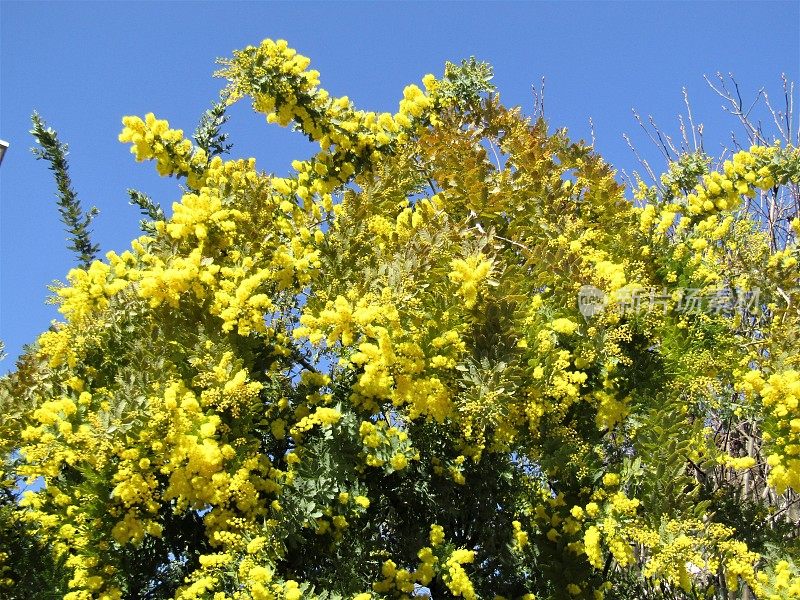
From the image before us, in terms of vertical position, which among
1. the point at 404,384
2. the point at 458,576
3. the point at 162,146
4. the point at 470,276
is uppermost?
the point at 162,146

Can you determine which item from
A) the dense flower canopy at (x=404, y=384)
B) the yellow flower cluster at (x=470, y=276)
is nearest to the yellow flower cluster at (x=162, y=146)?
the dense flower canopy at (x=404, y=384)

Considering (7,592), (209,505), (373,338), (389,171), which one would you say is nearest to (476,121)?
(389,171)

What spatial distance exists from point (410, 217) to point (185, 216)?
1.57 meters

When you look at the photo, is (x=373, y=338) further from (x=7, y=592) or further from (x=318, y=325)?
(x=7, y=592)

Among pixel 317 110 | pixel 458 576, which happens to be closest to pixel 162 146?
pixel 317 110

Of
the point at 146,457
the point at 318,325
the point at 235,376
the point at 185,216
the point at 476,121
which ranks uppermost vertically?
the point at 476,121

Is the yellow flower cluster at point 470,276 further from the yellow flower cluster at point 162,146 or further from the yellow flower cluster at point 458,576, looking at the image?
the yellow flower cluster at point 162,146

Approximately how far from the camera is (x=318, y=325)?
4.29 metres

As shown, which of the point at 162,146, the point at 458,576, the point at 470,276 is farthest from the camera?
the point at 162,146

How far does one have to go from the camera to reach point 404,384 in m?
4.12

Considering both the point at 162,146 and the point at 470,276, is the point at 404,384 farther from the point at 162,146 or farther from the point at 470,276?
the point at 162,146

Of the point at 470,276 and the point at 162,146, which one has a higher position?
the point at 162,146

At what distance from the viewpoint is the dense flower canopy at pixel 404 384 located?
13.1ft

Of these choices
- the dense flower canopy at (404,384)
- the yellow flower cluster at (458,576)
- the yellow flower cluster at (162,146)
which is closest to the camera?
the dense flower canopy at (404,384)
